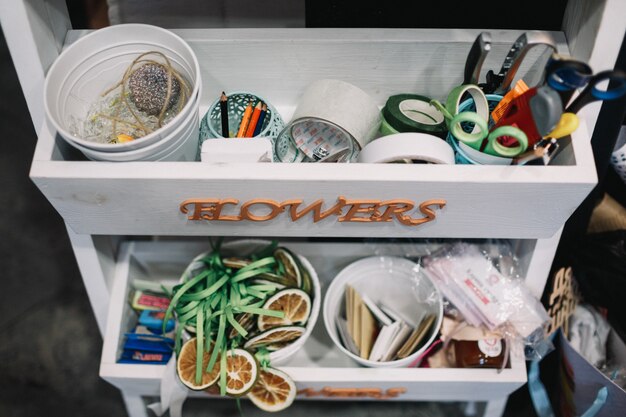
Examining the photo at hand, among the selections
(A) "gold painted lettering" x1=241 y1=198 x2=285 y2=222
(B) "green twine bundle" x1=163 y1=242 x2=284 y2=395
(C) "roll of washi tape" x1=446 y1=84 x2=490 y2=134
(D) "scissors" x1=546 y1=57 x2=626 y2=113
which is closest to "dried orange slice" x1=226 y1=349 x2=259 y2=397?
(B) "green twine bundle" x1=163 y1=242 x2=284 y2=395

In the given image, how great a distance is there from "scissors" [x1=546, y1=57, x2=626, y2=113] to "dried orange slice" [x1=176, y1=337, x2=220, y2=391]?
2.00ft

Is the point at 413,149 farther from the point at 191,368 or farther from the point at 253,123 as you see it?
the point at 191,368

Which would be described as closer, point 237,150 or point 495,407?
point 237,150

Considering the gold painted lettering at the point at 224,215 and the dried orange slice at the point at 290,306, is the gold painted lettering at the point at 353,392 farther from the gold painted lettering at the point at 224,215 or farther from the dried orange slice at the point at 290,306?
the gold painted lettering at the point at 224,215

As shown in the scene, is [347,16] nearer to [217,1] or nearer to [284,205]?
[217,1]

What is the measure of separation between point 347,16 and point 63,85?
440mm

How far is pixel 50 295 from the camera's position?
58.2 inches

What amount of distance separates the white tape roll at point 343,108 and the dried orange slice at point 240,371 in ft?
1.16

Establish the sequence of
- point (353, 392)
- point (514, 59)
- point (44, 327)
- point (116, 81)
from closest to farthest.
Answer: point (514, 59) → point (116, 81) → point (353, 392) → point (44, 327)

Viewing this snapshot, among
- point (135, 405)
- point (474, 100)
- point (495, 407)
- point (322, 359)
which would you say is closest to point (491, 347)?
point (495, 407)

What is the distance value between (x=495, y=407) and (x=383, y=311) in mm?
256

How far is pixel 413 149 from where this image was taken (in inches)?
30.6

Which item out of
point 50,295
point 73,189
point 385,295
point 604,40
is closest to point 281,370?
point 385,295

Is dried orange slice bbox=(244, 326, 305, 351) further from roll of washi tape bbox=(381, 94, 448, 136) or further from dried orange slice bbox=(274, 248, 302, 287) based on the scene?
roll of washi tape bbox=(381, 94, 448, 136)
